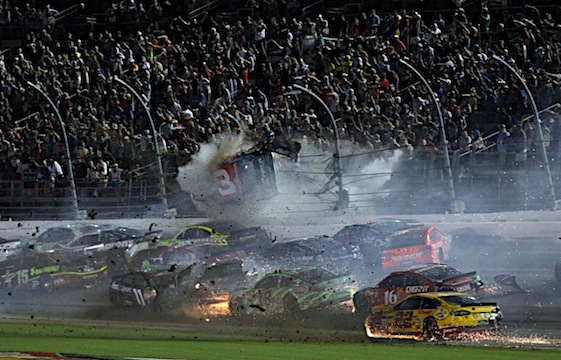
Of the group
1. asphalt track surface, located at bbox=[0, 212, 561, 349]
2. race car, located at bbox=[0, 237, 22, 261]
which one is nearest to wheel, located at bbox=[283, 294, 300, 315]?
asphalt track surface, located at bbox=[0, 212, 561, 349]

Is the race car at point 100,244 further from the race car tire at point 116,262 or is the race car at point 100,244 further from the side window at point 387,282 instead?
the side window at point 387,282

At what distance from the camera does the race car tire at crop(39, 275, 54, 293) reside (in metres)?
33.3

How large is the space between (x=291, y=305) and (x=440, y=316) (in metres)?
4.88

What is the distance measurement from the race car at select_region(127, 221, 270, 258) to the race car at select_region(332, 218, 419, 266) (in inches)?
108

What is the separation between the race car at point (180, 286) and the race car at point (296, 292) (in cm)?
142

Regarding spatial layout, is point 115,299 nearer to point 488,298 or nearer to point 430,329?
point 488,298

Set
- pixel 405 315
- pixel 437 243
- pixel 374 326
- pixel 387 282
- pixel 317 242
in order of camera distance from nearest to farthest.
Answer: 1. pixel 405 315
2. pixel 374 326
3. pixel 387 282
4. pixel 437 243
5. pixel 317 242

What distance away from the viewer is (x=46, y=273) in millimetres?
33656

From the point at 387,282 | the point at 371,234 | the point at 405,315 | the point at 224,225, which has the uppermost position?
the point at 224,225

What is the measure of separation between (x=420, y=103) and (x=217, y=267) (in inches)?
325

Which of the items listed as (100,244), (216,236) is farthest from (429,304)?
(100,244)

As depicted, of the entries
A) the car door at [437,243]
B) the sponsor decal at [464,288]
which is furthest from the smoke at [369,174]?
the sponsor decal at [464,288]

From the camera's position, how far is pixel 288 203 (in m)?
34.7

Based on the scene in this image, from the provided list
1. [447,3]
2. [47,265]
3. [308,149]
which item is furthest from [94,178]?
[447,3]
